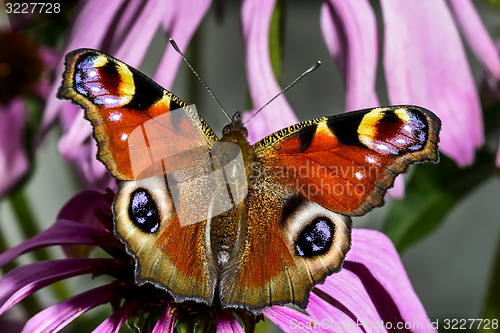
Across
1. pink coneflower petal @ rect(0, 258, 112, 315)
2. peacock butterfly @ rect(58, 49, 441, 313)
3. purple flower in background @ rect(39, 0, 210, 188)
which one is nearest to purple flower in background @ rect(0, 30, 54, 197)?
purple flower in background @ rect(39, 0, 210, 188)

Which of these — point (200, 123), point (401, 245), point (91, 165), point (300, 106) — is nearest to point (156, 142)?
point (200, 123)

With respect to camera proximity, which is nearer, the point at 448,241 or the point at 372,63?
the point at 372,63

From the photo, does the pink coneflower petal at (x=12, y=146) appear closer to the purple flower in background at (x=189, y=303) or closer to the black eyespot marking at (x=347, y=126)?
the purple flower in background at (x=189, y=303)

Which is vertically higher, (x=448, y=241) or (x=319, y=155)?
(x=319, y=155)

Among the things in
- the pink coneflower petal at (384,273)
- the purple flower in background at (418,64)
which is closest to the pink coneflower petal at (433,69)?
the purple flower in background at (418,64)

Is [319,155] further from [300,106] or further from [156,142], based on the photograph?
[300,106]

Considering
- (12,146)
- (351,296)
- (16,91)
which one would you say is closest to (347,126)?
(351,296)
